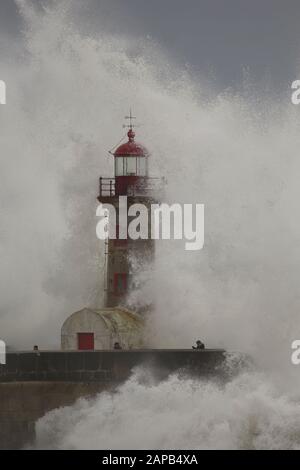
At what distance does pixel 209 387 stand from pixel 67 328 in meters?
2.84

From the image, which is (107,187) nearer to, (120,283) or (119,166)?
(119,166)

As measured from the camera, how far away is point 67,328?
32.3m

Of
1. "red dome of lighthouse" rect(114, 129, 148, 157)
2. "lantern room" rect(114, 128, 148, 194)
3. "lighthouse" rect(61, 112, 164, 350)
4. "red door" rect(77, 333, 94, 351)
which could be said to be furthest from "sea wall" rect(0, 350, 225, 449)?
"red dome of lighthouse" rect(114, 129, 148, 157)

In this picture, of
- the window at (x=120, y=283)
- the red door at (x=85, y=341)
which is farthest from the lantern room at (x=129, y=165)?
the red door at (x=85, y=341)

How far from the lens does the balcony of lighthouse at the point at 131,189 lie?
1312 inches

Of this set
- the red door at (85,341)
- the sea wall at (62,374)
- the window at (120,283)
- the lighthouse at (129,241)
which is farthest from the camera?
the window at (120,283)

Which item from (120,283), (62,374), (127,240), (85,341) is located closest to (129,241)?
(127,240)

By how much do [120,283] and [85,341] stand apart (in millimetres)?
1549

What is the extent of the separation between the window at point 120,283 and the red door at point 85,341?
4.65ft

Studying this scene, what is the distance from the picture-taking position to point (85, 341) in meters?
32.2

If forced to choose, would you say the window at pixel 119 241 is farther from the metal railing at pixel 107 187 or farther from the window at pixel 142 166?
the window at pixel 142 166

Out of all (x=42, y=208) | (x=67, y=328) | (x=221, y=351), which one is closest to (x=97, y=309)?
(x=67, y=328)

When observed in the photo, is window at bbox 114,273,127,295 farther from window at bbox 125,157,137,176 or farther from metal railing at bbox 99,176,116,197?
window at bbox 125,157,137,176
